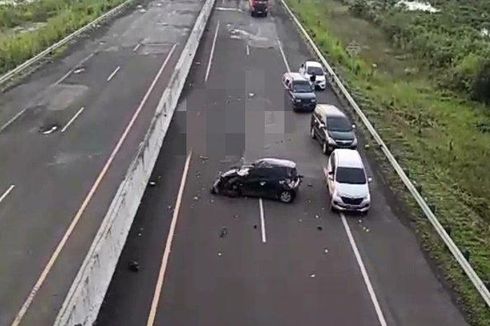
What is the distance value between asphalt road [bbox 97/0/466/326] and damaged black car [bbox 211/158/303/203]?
352 mm

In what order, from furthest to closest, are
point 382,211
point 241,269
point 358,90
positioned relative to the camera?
1. point 358,90
2. point 382,211
3. point 241,269

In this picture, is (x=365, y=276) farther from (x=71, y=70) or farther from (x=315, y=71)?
(x=71, y=70)

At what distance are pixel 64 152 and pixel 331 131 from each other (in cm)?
1101

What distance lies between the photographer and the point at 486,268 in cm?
2145

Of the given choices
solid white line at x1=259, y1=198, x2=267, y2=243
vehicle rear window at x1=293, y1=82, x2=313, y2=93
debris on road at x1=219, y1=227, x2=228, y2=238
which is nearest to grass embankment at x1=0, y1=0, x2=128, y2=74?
vehicle rear window at x1=293, y1=82, x2=313, y2=93

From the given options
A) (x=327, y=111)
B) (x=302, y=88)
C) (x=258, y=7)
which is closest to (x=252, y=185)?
(x=327, y=111)

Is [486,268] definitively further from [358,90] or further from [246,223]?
[358,90]

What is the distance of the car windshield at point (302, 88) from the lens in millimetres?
37125

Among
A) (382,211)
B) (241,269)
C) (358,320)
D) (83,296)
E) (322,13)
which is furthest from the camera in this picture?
(322,13)

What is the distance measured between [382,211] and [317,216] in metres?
2.45

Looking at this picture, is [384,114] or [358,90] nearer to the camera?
[384,114]

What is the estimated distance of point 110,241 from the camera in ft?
63.1

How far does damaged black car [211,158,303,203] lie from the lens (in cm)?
2527

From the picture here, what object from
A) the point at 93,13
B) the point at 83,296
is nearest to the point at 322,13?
the point at 93,13
